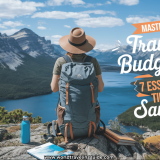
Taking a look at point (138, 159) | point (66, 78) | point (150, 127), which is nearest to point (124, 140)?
point (138, 159)

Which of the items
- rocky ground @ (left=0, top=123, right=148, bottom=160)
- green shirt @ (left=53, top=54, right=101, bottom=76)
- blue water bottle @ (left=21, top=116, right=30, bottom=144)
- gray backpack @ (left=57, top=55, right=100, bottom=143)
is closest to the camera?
rocky ground @ (left=0, top=123, right=148, bottom=160)

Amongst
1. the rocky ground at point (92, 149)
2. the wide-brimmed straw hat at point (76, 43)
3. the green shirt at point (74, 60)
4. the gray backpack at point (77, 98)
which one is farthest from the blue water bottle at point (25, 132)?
the wide-brimmed straw hat at point (76, 43)

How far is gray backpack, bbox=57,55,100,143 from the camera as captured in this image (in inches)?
132

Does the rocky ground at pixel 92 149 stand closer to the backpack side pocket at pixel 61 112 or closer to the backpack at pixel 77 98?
the backpack at pixel 77 98

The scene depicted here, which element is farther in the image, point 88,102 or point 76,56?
point 76,56

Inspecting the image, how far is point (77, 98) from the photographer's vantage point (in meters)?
3.37

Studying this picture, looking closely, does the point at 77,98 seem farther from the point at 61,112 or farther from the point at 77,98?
the point at 61,112

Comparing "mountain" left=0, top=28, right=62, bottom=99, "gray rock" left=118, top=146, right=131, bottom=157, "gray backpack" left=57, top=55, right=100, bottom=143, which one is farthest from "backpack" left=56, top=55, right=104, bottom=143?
"mountain" left=0, top=28, right=62, bottom=99

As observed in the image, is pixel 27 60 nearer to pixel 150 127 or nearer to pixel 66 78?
pixel 150 127

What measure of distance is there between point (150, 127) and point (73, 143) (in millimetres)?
A: 58718

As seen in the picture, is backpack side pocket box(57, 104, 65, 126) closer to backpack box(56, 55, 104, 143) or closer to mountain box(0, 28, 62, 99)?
backpack box(56, 55, 104, 143)

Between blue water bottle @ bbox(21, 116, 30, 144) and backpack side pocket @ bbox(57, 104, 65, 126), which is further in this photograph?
blue water bottle @ bbox(21, 116, 30, 144)

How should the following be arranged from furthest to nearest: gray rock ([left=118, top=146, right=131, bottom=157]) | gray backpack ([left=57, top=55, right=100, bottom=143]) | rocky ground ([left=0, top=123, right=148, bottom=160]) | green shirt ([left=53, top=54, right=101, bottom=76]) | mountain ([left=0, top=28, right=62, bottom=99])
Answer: mountain ([left=0, top=28, right=62, bottom=99])
green shirt ([left=53, top=54, right=101, bottom=76])
gray rock ([left=118, top=146, right=131, bottom=157])
gray backpack ([left=57, top=55, right=100, bottom=143])
rocky ground ([left=0, top=123, right=148, bottom=160])

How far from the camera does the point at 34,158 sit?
10.2 ft
